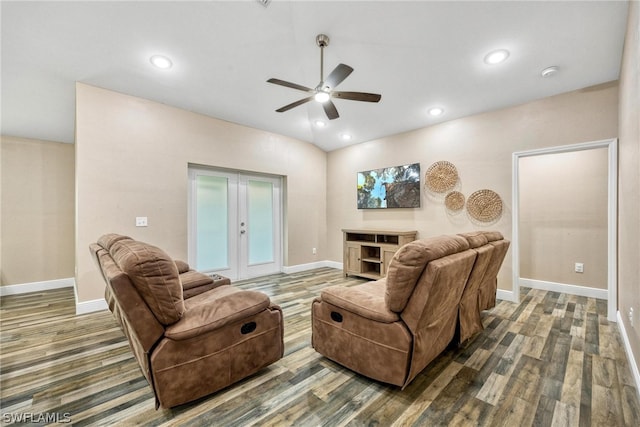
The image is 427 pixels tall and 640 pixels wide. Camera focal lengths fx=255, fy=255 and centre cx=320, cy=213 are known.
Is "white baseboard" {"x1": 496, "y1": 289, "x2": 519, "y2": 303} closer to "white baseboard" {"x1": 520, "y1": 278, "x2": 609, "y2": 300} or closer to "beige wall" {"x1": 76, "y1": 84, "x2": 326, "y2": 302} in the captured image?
"white baseboard" {"x1": 520, "y1": 278, "x2": 609, "y2": 300}

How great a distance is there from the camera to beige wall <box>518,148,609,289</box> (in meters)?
3.62

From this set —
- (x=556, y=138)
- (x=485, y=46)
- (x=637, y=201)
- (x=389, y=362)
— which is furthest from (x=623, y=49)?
(x=389, y=362)

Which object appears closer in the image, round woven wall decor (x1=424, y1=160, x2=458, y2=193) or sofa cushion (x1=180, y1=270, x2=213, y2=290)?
sofa cushion (x1=180, y1=270, x2=213, y2=290)

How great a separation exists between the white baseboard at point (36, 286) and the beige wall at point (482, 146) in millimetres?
5150

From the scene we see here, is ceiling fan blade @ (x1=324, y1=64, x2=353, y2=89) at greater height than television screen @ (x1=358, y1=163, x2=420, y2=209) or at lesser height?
greater

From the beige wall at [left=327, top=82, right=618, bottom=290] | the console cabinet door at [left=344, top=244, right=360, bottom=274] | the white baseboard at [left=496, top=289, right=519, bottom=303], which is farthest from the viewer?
the console cabinet door at [left=344, top=244, right=360, bottom=274]

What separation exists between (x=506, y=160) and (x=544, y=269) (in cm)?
196

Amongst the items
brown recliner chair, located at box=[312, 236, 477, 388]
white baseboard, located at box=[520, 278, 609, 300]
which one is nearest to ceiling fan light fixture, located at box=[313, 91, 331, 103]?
brown recliner chair, located at box=[312, 236, 477, 388]

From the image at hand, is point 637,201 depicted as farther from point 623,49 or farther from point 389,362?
point 389,362

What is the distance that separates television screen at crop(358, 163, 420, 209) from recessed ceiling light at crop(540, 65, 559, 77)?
1.88 meters

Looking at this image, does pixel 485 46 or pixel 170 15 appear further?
pixel 485 46

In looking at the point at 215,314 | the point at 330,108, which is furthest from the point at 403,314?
the point at 330,108

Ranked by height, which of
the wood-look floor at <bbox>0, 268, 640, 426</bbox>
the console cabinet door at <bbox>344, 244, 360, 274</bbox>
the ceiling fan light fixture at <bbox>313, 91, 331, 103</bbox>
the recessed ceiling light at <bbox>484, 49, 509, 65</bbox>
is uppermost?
the recessed ceiling light at <bbox>484, 49, 509, 65</bbox>

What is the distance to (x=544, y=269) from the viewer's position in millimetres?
4027
